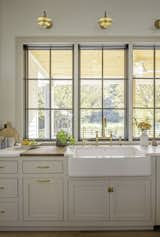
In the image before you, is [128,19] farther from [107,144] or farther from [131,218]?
[131,218]

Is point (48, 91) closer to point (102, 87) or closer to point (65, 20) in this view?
point (102, 87)

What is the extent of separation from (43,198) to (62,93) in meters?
1.55

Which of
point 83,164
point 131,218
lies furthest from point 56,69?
point 131,218

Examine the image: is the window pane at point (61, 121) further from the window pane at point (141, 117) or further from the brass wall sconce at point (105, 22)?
the brass wall sconce at point (105, 22)

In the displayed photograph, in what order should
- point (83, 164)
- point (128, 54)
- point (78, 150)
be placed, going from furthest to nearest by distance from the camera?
point (128, 54)
point (78, 150)
point (83, 164)

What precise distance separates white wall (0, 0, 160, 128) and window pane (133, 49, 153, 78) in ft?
0.92

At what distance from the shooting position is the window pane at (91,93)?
366 centimetres

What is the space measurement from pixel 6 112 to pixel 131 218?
2.15 m

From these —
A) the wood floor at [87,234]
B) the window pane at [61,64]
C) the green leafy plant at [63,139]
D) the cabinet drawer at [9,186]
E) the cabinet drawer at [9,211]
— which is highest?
the window pane at [61,64]

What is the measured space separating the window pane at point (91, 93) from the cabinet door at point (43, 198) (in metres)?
1.30

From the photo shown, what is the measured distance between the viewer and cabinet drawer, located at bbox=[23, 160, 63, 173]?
282 cm

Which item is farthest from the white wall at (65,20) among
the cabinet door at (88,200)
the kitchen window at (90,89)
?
the cabinet door at (88,200)

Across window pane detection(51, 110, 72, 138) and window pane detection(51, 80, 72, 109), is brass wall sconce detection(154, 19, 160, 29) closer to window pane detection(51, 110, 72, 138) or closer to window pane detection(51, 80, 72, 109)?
window pane detection(51, 80, 72, 109)

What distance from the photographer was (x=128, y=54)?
355cm
